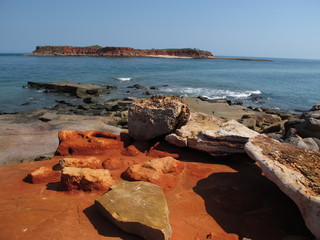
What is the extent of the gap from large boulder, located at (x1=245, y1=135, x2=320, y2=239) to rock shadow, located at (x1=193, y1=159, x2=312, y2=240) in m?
0.51

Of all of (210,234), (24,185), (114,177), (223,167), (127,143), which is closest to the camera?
(210,234)

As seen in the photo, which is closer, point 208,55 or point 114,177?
point 114,177

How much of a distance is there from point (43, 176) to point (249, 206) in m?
3.47

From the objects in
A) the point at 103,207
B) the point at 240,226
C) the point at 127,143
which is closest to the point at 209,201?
the point at 240,226

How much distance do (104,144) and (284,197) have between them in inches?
151

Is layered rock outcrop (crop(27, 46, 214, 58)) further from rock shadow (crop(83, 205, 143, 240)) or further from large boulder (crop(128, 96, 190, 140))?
rock shadow (crop(83, 205, 143, 240))

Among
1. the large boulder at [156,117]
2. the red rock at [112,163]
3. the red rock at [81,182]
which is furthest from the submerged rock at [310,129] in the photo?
the red rock at [81,182]

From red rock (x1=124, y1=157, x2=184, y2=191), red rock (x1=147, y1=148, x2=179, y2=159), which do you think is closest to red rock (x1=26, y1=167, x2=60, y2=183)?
red rock (x1=124, y1=157, x2=184, y2=191)

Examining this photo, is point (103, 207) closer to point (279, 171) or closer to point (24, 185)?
point (24, 185)

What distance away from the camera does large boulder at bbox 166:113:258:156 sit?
4996 mm

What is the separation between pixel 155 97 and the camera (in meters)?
6.17

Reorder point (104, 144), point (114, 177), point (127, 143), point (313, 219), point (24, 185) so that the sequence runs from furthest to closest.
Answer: point (127, 143), point (104, 144), point (114, 177), point (24, 185), point (313, 219)

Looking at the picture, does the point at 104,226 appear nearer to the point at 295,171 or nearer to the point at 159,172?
the point at 159,172

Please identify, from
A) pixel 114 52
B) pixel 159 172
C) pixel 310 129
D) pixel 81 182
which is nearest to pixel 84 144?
pixel 81 182
